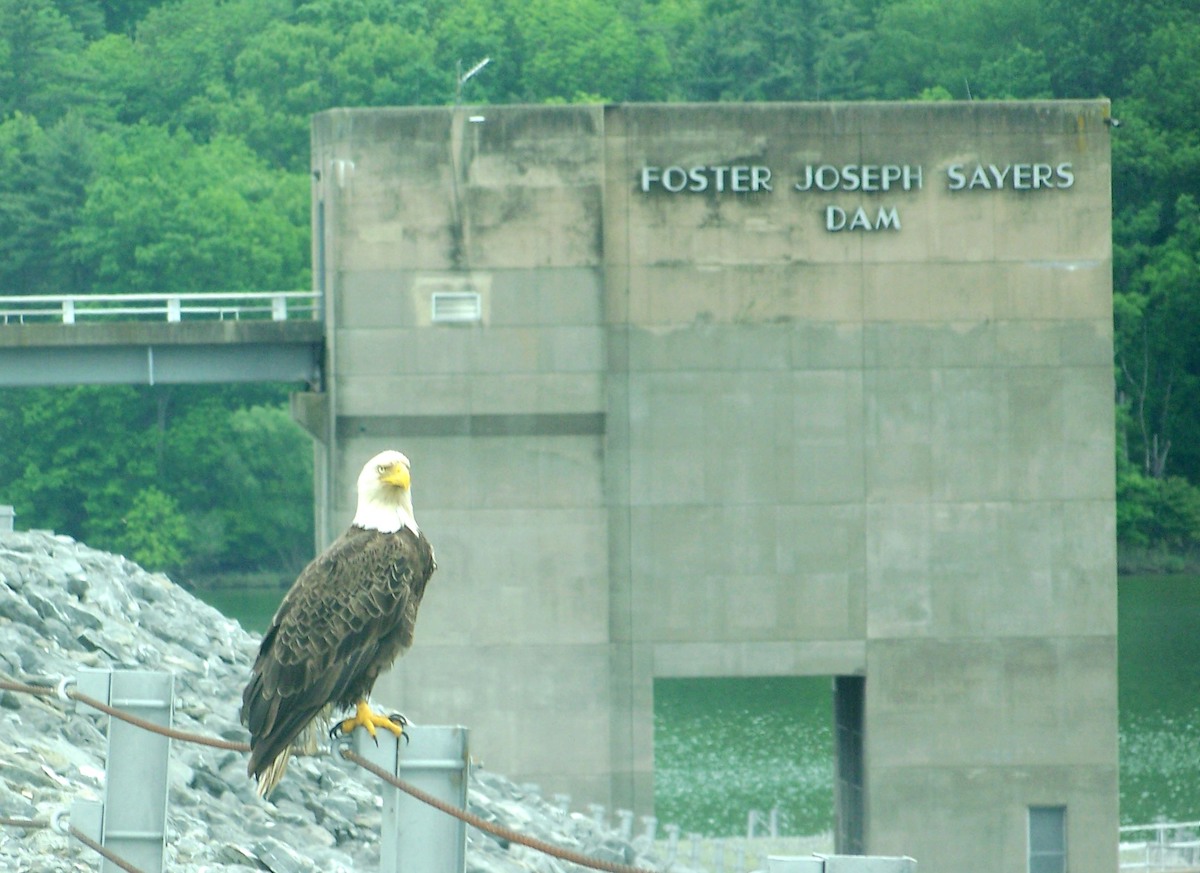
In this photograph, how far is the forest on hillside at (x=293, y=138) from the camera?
6769 cm

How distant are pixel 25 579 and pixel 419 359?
1084 cm

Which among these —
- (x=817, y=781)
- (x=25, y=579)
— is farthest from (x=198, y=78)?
(x=25, y=579)

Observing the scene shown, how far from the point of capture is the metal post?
7.78 metres

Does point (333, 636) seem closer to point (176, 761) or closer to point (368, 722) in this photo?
point (368, 722)

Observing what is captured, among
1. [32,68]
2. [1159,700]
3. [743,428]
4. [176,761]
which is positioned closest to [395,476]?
[176,761]

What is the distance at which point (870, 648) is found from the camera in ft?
92.3

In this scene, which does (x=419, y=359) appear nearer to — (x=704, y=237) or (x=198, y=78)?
(x=704, y=237)

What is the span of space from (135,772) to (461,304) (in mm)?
18910

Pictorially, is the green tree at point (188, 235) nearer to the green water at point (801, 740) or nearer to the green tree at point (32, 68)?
the green tree at point (32, 68)

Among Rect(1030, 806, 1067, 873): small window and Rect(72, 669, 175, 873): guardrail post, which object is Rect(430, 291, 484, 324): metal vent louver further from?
Rect(72, 669, 175, 873): guardrail post

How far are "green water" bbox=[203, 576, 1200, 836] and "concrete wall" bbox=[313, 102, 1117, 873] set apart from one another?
7235mm

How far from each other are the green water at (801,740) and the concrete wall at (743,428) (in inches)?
285

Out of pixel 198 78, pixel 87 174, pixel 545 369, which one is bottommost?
pixel 545 369

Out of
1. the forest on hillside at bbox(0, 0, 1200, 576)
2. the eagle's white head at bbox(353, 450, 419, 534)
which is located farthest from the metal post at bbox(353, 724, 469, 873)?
the forest on hillside at bbox(0, 0, 1200, 576)
